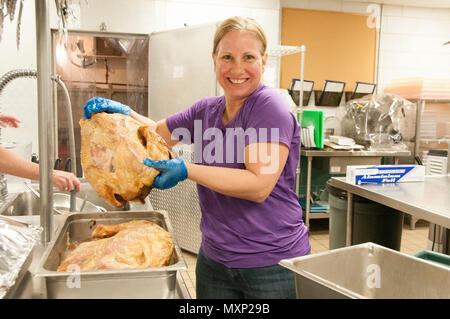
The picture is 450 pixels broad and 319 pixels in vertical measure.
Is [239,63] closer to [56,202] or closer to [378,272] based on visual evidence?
[378,272]

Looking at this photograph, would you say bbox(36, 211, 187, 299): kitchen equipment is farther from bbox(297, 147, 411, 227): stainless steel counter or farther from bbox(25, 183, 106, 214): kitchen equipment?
bbox(297, 147, 411, 227): stainless steel counter

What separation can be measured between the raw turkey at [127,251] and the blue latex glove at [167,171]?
0.14 metres

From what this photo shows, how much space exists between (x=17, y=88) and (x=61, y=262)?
9.52 feet

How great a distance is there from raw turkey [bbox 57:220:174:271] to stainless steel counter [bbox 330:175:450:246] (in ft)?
4.71

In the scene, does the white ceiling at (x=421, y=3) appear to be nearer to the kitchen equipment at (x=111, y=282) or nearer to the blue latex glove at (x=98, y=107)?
the blue latex glove at (x=98, y=107)

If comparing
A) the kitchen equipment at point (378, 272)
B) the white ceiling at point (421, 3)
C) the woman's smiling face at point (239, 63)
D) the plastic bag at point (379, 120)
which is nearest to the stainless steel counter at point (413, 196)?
the kitchen equipment at point (378, 272)

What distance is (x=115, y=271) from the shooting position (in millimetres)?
837

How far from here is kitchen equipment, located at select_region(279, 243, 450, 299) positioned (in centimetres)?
109

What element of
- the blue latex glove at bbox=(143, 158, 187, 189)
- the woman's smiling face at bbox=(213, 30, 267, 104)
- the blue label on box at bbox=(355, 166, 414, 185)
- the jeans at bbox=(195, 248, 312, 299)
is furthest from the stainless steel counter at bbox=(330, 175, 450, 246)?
the blue latex glove at bbox=(143, 158, 187, 189)

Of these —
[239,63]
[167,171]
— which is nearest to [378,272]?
[167,171]

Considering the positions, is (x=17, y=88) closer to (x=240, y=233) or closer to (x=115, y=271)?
(x=240, y=233)

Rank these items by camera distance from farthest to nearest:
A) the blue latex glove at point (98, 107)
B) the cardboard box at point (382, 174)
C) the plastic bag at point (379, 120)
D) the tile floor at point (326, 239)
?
the plastic bag at point (379, 120) < the tile floor at point (326, 239) < the cardboard box at point (382, 174) < the blue latex glove at point (98, 107)

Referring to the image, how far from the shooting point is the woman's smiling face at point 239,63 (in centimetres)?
138

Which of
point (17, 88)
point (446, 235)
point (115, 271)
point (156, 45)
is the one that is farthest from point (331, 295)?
point (156, 45)
